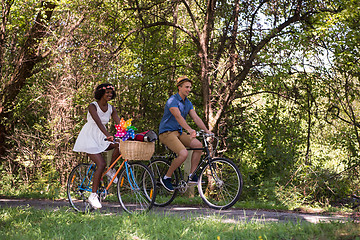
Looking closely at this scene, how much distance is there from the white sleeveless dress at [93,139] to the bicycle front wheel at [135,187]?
53 centimetres

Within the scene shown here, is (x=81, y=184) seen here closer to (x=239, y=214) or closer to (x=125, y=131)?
(x=125, y=131)

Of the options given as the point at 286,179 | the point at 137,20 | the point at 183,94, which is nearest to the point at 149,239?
the point at 183,94

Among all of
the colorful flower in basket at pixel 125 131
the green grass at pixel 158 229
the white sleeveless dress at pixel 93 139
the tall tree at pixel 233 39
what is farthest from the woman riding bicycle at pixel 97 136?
the tall tree at pixel 233 39

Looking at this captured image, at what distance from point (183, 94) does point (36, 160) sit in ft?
22.1

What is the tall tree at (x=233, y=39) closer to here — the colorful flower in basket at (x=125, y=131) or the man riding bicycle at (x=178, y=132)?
the man riding bicycle at (x=178, y=132)

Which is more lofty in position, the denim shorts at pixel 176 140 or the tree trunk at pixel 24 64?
the tree trunk at pixel 24 64

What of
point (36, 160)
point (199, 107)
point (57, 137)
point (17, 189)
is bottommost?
point (17, 189)

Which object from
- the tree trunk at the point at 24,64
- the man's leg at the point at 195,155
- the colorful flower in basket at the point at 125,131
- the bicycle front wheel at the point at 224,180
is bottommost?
the bicycle front wheel at the point at 224,180

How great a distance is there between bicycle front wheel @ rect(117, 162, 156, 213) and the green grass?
508 millimetres

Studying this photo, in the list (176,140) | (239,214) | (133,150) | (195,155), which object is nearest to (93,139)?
(133,150)

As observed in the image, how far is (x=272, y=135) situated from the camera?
11406mm

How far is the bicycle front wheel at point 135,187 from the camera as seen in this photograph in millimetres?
6523

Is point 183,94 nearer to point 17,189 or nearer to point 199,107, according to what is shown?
point 199,107

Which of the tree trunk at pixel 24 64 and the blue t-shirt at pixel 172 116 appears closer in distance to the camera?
the blue t-shirt at pixel 172 116
